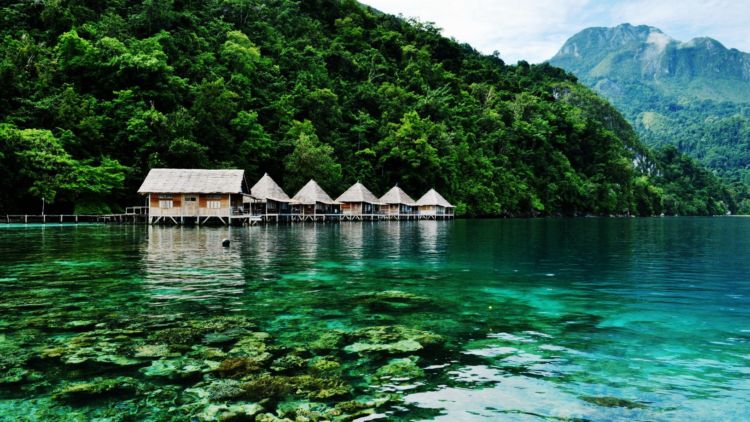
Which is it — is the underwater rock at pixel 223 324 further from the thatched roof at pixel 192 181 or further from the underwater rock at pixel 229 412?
the thatched roof at pixel 192 181

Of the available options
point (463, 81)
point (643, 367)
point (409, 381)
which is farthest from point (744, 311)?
point (463, 81)

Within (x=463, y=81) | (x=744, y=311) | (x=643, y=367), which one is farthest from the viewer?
(x=463, y=81)

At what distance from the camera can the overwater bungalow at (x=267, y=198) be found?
47.8m

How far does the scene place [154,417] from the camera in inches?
193

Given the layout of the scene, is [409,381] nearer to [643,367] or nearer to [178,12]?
[643,367]

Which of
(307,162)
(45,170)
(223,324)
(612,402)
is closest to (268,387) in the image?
(223,324)

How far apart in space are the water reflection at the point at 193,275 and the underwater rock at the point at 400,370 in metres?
4.70

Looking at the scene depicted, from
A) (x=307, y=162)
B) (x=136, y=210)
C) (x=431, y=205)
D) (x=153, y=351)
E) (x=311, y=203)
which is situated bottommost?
(x=153, y=351)

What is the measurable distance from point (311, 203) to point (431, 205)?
20097mm

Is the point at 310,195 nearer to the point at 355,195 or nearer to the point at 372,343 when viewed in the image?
the point at 355,195

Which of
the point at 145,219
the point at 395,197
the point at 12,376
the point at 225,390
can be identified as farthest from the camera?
the point at 395,197

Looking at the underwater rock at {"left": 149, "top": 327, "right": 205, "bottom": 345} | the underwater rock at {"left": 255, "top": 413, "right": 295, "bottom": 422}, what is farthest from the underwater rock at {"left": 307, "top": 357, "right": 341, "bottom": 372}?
the underwater rock at {"left": 149, "top": 327, "right": 205, "bottom": 345}

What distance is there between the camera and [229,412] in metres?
4.98

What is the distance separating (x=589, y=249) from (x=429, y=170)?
154 feet
